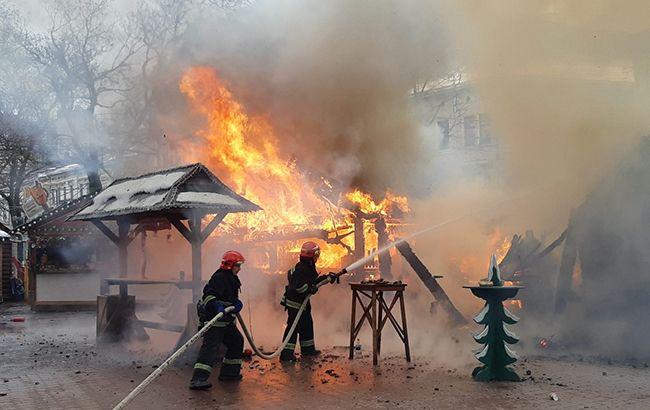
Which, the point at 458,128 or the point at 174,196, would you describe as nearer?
the point at 174,196

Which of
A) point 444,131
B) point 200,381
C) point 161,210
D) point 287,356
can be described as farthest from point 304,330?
point 444,131

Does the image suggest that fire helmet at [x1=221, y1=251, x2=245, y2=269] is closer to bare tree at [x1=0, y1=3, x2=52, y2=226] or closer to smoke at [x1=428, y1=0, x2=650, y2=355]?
smoke at [x1=428, y1=0, x2=650, y2=355]

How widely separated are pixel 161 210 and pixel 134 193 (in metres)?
1.54

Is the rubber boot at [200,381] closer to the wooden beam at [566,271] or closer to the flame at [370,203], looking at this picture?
the wooden beam at [566,271]

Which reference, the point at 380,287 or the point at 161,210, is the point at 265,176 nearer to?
the point at 161,210

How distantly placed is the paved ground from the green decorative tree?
0.24 m

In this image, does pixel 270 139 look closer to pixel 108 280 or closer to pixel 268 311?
pixel 268 311

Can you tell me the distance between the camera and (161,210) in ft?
33.1

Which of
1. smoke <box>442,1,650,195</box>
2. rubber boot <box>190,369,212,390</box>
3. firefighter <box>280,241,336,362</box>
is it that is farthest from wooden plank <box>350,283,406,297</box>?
smoke <box>442,1,650,195</box>

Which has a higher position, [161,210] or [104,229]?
[161,210]

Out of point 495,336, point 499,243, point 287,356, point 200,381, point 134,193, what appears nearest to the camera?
point 200,381

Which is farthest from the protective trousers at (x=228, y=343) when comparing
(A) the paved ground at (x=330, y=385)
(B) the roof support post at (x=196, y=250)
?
(B) the roof support post at (x=196, y=250)

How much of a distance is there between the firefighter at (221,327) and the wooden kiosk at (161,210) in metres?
1.66

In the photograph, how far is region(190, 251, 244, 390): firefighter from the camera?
8.12 meters
